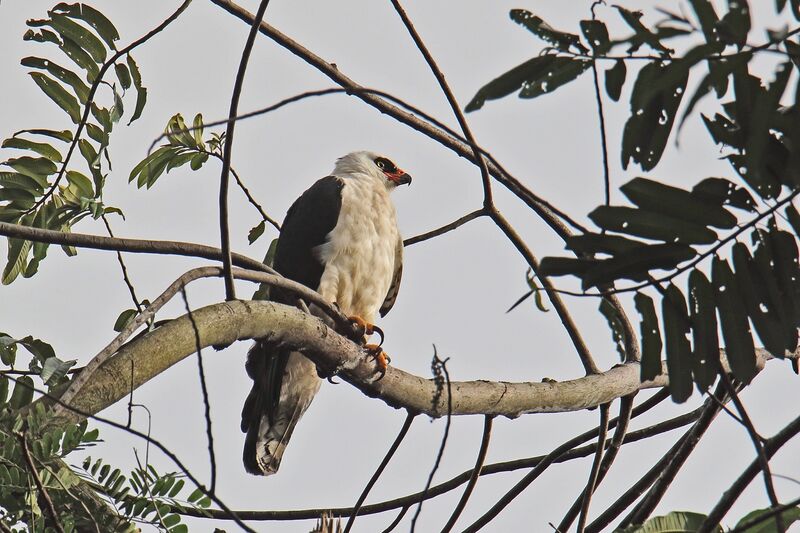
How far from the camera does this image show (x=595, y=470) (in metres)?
3.90

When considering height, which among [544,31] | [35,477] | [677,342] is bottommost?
[35,477]

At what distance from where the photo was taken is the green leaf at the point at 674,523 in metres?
2.64

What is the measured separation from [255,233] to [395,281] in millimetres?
1301

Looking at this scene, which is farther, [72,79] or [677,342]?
[72,79]

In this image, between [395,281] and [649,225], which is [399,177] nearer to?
[395,281]

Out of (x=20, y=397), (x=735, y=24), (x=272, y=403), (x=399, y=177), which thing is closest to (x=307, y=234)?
(x=272, y=403)

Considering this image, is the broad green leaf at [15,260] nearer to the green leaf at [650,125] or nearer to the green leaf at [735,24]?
the green leaf at [650,125]

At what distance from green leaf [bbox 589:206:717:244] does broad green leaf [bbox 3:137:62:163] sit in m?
2.66

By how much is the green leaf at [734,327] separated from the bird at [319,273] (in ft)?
9.14

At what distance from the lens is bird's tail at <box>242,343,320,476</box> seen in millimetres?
4961

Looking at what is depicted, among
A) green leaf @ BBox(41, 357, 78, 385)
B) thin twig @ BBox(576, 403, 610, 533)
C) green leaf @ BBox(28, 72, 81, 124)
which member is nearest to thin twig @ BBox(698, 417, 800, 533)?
thin twig @ BBox(576, 403, 610, 533)

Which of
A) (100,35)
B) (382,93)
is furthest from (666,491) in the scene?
(100,35)

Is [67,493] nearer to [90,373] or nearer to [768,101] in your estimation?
[90,373]

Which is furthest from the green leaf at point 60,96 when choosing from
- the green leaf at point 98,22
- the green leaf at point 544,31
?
the green leaf at point 544,31
